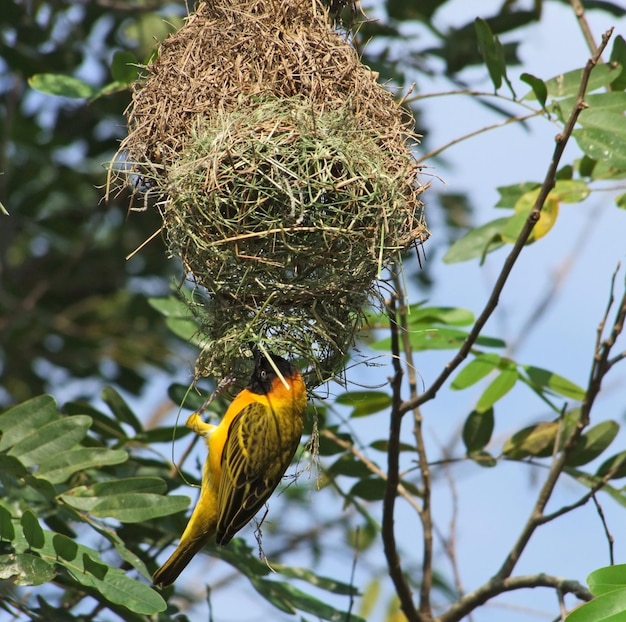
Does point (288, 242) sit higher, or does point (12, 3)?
point (12, 3)

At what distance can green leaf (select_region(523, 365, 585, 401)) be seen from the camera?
4258 millimetres

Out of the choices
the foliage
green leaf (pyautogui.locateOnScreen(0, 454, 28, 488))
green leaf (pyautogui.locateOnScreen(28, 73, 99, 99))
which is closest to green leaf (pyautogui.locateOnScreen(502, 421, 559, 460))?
the foliage

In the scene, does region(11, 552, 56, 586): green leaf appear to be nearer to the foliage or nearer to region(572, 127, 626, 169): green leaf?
the foliage

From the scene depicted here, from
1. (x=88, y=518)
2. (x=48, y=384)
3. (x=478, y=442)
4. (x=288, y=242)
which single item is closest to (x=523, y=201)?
(x=478, y=442)

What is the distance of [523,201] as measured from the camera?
4285mm

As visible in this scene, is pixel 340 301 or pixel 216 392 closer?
pixel 340 301

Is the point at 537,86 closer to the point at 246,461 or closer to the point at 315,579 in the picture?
Result: the point at 246,461

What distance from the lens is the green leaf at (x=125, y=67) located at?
12.8 feet

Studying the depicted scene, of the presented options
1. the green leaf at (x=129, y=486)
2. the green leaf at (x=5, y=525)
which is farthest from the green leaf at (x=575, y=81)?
the green leaf at (x=5, y=525)

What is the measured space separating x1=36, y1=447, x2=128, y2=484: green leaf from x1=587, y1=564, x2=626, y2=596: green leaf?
68.3 inches

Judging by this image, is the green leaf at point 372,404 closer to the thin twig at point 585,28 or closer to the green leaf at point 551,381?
the green leaf at point 551,381

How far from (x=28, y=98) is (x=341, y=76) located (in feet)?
12.8

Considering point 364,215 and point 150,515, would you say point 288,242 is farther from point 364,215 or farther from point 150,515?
point 150,515

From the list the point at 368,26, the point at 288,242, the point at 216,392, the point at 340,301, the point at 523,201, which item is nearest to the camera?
the point at 288,242
